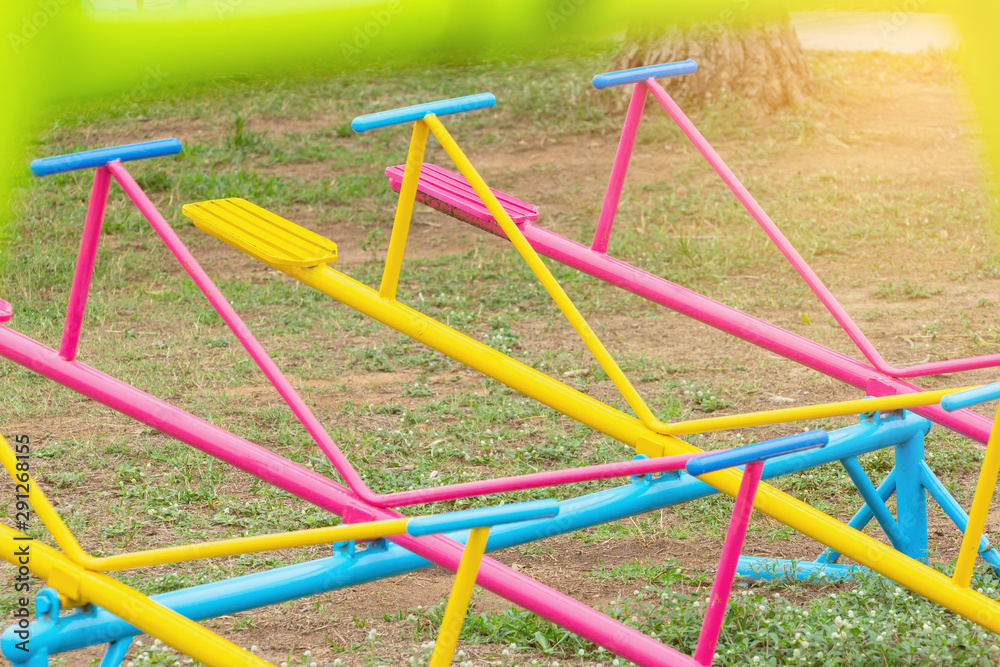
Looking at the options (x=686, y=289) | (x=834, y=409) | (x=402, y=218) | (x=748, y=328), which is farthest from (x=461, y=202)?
(x=834, y=409)

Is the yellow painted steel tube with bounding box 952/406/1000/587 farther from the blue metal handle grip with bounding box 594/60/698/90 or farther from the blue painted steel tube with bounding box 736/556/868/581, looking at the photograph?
the blue metal handle grip with bounding box 594/60/698/90

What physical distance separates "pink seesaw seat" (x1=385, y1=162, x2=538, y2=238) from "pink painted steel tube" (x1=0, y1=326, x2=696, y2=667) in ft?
3.02

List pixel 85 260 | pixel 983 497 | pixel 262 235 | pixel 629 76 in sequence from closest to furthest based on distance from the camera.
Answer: pixel 983 497 → pixel 85 260 → pixel 262 235 → pixel 629 76

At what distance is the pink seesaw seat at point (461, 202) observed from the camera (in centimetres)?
266

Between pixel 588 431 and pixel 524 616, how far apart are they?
1225 mm

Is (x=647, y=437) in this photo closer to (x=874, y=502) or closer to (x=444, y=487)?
(x=444, y=487)

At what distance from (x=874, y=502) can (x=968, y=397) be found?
3.03 feet

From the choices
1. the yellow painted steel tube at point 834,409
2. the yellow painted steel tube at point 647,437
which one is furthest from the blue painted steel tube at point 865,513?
the yellow painted steel tube at point 834,409

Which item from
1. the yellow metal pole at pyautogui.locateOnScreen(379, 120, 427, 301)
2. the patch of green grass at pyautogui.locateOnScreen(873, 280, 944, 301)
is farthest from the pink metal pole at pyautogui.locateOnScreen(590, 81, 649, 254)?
the patch of green grass at pyautogui.locateOnScreen(873, 280, 944, 301)

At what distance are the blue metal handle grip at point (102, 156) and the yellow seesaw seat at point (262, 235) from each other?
304 mm

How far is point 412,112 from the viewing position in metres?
2.23

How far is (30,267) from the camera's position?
480 cm

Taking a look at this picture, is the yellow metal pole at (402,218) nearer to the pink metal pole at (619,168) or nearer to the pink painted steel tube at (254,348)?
the pink painted steel tube at (254,348)

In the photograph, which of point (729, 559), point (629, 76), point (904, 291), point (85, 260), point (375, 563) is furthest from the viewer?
point (904, 291)
